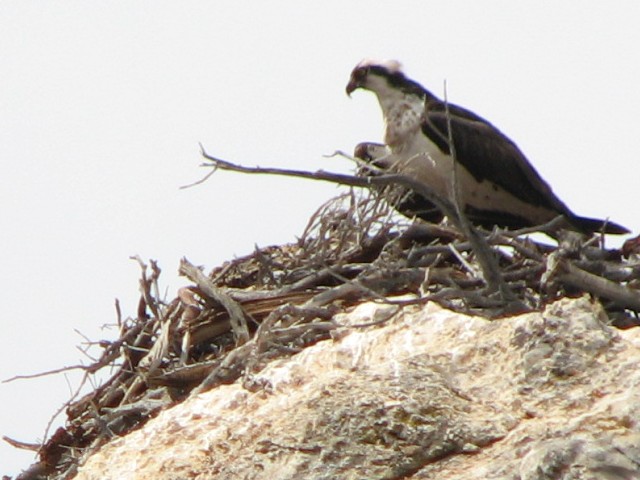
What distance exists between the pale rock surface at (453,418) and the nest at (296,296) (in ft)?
1.39

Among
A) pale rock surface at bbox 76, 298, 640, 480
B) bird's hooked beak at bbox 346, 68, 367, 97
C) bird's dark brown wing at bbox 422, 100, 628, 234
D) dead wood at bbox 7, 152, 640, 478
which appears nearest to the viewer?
pale rock surface at bbox 76, 298, 640, 480

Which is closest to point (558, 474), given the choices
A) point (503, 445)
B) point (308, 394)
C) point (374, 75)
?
point (503, 445)

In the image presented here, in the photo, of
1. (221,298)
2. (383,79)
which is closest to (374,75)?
(383,79)

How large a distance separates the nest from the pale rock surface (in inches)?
16.6

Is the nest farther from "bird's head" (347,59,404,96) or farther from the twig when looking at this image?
"bird's head" (347,59,404,96)

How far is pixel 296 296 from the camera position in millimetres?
6023

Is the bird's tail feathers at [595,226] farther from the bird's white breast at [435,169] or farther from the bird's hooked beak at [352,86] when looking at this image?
the bird's hooked beak at [352,86]

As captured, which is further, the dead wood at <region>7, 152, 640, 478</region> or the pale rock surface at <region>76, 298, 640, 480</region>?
the dead wood at <region>7, 152, 640, 478</region>

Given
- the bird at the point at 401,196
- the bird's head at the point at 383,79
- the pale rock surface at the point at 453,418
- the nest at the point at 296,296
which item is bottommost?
the pale rock surface at the point at 453,418

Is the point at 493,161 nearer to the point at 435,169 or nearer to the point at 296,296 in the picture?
the point at 435,169

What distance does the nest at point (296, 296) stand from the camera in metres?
5.20

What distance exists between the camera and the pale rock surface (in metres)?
3.66

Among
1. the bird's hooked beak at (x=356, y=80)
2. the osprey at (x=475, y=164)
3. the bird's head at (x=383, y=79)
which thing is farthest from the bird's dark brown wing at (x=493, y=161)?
the bird's hooked beak at (x=356, y=80)

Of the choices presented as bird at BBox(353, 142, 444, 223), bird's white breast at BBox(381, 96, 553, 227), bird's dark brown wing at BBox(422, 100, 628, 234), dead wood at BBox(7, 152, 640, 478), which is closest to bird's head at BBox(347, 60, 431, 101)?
bird's white breast at BBox(381, 96, 553, 227)
